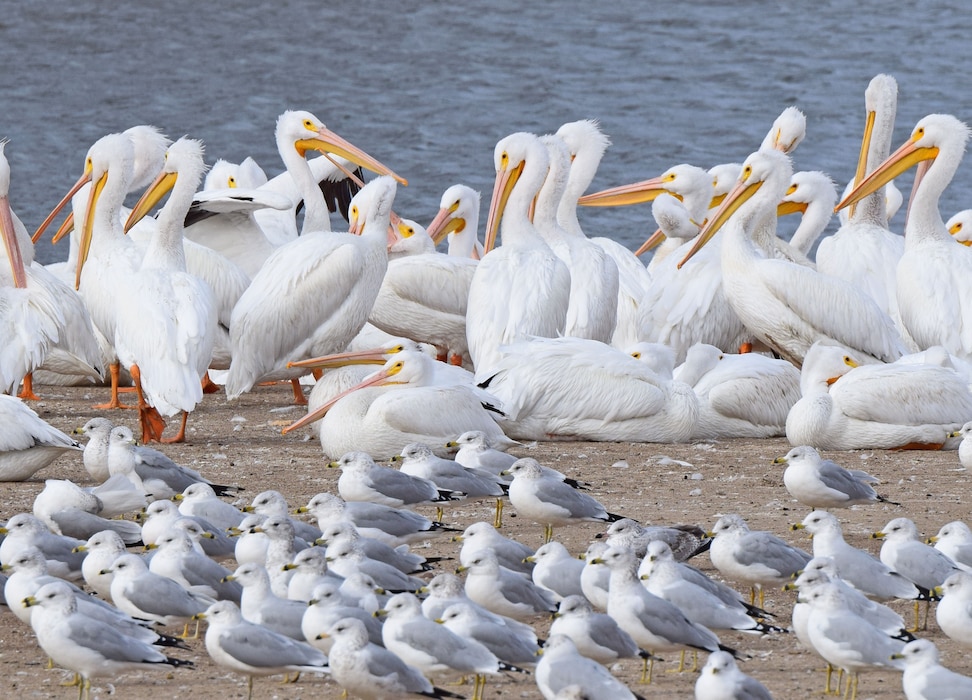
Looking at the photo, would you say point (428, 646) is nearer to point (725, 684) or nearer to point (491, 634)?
point (491, 634)

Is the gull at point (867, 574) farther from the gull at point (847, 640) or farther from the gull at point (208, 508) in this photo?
the gull at point (208, 508)

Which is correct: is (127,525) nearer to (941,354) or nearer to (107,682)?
(107,682)

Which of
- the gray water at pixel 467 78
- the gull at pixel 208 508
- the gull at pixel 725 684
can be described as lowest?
the gray water at pixel 467 78

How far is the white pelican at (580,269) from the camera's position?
8656mm

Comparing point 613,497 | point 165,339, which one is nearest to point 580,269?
point 165,339

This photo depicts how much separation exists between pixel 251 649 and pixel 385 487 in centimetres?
159

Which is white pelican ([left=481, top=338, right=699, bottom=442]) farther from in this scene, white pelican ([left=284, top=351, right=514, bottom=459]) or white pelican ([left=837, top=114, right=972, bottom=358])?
white pelican ([left=837, top=114, right=972, bottom=358])

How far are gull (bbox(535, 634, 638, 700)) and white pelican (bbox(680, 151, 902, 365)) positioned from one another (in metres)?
4.70

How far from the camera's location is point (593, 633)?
4184 millimetres

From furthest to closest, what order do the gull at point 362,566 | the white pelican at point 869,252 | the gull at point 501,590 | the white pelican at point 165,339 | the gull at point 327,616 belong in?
the white pelican at point 869,252 < the white pelican at point 165,339 < the gull at point 362,566 < the gull at point 501,590 < the gull at point 327,616

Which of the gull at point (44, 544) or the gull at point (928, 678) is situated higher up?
the gull at point (928, 678)

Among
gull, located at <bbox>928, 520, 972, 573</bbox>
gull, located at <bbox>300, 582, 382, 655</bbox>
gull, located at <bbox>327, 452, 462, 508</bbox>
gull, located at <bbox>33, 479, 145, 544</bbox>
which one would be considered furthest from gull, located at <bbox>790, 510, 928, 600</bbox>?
→ gull, located at <bbox>33, 479, 145, 544</bbox>

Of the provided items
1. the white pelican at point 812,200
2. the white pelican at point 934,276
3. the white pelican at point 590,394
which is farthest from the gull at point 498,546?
the white pelican at point 812,200

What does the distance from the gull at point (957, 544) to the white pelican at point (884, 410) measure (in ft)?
7.27
